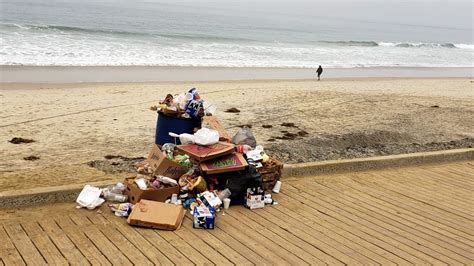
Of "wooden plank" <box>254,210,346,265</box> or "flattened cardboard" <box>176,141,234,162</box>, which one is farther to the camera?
"flattened cardboard" <box>176,141,234,162</box>

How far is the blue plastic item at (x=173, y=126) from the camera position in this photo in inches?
225

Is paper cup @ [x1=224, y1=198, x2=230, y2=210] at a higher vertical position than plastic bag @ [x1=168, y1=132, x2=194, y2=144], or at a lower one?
lower

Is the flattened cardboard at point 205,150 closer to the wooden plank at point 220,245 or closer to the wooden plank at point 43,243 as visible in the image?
the wooden plank at point 220,245

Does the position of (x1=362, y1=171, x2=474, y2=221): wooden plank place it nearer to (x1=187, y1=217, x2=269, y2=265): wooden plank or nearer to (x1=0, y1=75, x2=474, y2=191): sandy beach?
(x1=0, y1=75, x2=474, y2=191): sandy beach

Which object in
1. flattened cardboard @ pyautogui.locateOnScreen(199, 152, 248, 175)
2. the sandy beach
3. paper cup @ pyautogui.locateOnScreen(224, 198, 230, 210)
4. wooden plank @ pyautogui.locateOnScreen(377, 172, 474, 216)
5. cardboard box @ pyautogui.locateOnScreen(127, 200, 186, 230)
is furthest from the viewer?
the sandy beach

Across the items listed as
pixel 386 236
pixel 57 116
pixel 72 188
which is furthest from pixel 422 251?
pixel 57 116

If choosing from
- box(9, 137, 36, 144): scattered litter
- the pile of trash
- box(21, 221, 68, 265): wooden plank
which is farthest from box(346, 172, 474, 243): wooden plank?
box(9, 137, 36, 144): scattered litter

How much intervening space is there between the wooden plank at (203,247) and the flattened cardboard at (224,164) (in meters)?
0.79

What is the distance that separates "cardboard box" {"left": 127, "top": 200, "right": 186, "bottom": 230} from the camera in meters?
4.48

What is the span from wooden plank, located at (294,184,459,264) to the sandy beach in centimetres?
149

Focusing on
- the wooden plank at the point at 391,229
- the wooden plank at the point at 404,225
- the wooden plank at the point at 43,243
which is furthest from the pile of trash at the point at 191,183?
the wooden plank at the point at 404,225

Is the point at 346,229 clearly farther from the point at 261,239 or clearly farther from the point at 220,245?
the point at 220,245

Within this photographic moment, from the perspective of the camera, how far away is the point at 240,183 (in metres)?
5.13

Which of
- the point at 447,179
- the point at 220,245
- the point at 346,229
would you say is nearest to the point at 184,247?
the point at 220,245
